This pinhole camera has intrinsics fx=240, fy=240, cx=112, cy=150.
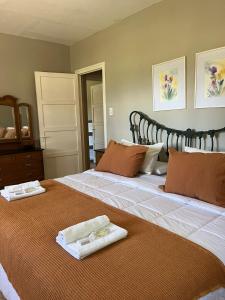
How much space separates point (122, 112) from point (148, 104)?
0.50 m

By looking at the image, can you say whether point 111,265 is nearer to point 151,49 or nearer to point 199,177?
point 199,177

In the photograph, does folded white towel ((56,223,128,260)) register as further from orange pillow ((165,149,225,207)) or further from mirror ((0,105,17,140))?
mirror ((0,105,17,140))

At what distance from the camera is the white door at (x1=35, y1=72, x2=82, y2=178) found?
3.94 metres

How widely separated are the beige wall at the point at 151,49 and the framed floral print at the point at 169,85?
7 cm

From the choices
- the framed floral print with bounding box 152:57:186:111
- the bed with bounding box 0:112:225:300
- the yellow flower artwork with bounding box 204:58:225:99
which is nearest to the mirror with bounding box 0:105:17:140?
the bed with bounding box 0:112:225:300

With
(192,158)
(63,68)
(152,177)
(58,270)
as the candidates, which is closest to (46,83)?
(63,68)

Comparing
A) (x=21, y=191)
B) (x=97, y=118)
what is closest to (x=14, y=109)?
(x=21, y=191)

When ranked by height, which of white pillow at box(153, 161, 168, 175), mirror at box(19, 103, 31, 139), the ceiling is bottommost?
white pillow at box(153, 161, 168, 175)

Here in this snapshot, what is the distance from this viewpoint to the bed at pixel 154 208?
1.29 m

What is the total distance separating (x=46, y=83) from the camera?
3920 mm

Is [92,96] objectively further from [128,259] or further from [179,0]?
[128,259]

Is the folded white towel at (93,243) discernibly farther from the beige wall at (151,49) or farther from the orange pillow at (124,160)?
the beige wall at (151,49)

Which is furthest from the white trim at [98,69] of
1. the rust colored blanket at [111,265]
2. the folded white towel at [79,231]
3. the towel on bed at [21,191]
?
the folded white towel at [79,231]

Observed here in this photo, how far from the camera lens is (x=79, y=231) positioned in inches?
50.4
